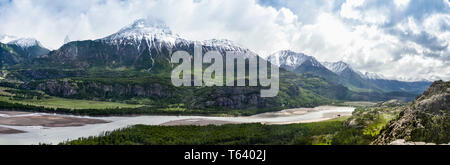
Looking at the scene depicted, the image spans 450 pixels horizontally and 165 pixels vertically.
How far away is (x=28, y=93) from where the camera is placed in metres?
196

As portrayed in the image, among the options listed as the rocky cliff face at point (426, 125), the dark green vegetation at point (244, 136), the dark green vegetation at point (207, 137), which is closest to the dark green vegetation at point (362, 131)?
the dark green vegetation at point (244, 136)

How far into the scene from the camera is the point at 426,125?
54906 mm

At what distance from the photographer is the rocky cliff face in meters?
50.6

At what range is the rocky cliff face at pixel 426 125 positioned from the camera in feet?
166

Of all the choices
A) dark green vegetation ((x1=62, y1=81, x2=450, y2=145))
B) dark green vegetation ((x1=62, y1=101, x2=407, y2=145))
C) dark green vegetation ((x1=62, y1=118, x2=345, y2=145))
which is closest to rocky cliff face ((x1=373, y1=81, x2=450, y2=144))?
dark green vegetation ((x1=62, y1=81, x2=450, y2=145))

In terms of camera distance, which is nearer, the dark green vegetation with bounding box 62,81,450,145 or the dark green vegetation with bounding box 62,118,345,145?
the dark green vegetation with bounding box 62,81,450,145

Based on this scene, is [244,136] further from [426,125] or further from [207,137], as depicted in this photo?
[426,125]

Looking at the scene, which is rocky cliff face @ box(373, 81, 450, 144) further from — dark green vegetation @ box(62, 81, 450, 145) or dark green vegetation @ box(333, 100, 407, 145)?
dark green vegetation @ box(333, 100, 407, 145)

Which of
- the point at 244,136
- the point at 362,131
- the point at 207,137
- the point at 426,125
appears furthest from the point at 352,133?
the point at 207,137

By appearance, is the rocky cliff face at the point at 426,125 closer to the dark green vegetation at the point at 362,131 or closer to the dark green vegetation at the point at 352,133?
the dark green vegetation at the point at 352,133

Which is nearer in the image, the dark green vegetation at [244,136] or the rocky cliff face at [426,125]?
the rocky cliff face at [426,125]
